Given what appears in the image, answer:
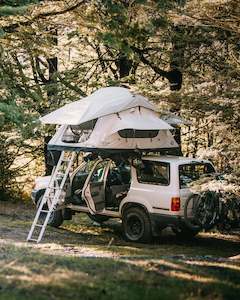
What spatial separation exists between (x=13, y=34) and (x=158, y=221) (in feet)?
20.7

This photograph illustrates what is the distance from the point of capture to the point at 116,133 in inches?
504

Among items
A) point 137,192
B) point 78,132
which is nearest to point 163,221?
point 137,192

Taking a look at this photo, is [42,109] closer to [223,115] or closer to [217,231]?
[217,231]

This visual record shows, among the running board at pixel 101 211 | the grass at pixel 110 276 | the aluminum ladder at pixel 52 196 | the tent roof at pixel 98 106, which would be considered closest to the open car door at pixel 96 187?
the running board at pixel 101 211

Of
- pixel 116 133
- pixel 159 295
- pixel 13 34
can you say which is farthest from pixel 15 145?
pixel 159 295

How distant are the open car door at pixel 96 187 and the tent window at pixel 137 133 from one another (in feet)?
3.49

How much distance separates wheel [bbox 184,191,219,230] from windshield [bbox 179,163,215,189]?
424mm

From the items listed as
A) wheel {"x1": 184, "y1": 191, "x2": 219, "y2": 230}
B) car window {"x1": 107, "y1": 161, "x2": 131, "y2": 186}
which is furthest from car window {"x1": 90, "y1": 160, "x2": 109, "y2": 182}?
wheel {"x1": 184, "y1": 191, "x2": 219, "y2": 230}

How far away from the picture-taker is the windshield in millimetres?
12248

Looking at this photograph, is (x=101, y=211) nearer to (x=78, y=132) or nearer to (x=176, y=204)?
(x=78, y=132)

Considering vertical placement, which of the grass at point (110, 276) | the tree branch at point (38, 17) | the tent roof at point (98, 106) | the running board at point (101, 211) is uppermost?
the tree branch at point (38, 17)

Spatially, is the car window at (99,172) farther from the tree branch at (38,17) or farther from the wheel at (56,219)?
the tree branch at (38,17)

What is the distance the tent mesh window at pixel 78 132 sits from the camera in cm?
1293

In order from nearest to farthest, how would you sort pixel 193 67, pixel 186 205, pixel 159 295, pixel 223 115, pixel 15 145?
1. pixel 159 295
2. pixel 223 115
3. pixel 186 205
4. pixel 193 67
5. pixel 15 145
